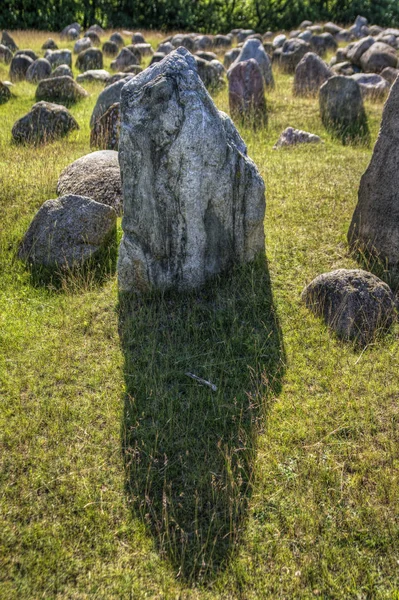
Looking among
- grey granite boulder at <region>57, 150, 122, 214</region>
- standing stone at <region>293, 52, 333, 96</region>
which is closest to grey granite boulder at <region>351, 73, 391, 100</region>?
standing stone at <region>293, 52, 333, 96</region>

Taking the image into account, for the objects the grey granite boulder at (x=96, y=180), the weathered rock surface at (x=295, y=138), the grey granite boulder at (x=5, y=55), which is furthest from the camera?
the grey granite boulder at (x=5, y=55)

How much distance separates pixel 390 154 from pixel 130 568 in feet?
17.4

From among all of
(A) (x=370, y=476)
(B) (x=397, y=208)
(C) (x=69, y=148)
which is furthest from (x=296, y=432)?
(C) (x=69, y=148)

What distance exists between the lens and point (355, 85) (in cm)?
1202

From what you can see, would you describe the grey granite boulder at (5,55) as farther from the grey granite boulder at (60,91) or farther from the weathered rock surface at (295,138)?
the weathered rock surface at (295,138)

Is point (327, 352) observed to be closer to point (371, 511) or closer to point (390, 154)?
point (371, 511)

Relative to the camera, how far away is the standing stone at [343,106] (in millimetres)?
11914

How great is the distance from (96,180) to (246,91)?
20.4ft

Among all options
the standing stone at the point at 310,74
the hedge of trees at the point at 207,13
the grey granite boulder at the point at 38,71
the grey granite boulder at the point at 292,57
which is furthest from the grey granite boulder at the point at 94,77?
the hedge of trees at the point at 207,13

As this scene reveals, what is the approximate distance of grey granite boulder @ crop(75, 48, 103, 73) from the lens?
1850 centimetres

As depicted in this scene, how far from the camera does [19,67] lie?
16906 millimetres

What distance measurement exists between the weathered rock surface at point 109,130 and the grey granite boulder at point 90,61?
386 inches

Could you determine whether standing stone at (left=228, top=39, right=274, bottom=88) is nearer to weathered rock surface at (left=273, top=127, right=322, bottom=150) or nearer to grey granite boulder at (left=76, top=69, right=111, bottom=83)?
grey granite boulder at (left=76, top=69, right=111, bottom=83)

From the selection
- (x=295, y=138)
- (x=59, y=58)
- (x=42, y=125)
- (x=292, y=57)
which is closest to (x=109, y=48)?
(x=59, y=58)
